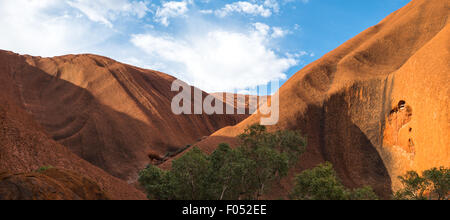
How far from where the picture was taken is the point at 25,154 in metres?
21.5

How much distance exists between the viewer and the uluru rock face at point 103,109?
53.2 metres

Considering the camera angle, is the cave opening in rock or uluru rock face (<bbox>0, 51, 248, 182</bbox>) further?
uluru rock face (<bbox>0, 51, 248, 182</bbox>)

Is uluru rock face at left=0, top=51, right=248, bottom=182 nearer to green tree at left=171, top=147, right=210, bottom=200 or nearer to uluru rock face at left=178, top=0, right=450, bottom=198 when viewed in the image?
uluru rock face at left=178, top=0, right=450, bottom=198

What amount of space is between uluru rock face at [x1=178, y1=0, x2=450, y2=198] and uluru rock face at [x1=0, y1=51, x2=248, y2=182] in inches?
776

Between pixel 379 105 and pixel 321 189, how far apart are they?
29.8m

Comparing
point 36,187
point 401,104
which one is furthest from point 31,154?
point 401,104

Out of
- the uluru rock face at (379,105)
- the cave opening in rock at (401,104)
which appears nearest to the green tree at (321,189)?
the uluru rock face at (379,105)

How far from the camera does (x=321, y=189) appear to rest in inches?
625

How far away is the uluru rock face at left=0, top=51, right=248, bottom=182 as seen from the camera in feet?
175

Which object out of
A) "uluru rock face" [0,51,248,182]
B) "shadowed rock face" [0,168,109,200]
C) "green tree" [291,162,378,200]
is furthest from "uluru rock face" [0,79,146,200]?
"uluru rock face" [0,51,248,182]

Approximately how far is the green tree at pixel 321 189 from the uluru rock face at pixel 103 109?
35141 mm

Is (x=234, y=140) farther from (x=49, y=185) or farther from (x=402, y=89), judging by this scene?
(x=49, y=185)

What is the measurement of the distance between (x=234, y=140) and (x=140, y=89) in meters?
40.4

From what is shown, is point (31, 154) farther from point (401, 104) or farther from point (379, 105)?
point (379, 105)
